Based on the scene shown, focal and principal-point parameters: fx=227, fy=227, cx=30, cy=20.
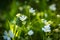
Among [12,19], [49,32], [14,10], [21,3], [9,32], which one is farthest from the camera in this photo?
[21,3]

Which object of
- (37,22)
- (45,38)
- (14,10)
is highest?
(14,10)

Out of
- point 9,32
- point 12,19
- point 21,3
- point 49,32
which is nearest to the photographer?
point 9,32

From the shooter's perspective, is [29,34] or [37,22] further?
[37,22]

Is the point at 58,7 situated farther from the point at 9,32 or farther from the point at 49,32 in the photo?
the point at 9,32

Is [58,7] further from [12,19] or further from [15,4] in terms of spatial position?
[12,19]

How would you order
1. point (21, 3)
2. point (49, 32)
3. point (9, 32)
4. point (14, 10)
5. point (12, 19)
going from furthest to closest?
point (21, 3) → point (14, 10) → point (12, 19) → point (49, 32) → point (9, 32)

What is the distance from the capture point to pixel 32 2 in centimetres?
303

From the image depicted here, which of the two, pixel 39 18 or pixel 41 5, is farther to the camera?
pixel 41 5

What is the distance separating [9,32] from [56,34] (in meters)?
0.53

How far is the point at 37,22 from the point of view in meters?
2.45

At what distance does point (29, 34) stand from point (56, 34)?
0.32 meters

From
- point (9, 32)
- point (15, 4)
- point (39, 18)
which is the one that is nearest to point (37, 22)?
point (39, 18)

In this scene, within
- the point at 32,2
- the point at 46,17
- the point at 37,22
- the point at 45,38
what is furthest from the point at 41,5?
the point at 45,38

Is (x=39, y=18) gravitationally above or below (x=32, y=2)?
below
